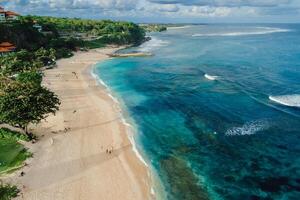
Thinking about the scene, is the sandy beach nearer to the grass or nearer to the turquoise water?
the grass

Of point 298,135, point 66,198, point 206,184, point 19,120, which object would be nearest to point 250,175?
point 206,184

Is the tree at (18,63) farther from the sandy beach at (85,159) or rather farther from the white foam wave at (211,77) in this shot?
the white foam wave at (211,77)

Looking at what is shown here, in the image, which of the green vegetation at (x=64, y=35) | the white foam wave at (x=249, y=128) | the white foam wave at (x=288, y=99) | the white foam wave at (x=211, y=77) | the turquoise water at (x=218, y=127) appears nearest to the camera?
the turquoise water at (x=218, y=127)

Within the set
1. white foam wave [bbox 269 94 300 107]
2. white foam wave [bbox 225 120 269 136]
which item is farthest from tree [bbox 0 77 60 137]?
white foam wave [bbox 269 94 300 107]

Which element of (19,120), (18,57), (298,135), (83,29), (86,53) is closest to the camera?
(19,120)

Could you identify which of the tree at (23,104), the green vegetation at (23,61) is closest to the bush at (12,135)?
the tree at (23,104)

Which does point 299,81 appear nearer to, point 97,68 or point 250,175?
point 250,175
